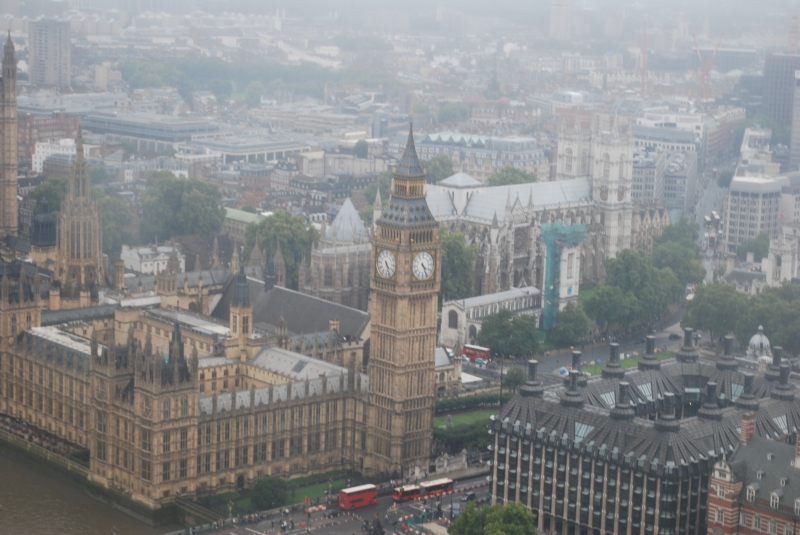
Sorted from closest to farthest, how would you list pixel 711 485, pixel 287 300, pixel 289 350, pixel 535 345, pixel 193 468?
1. pixel 711 485
2. pixel 193 468
3. pixel 289 350
4. pixel 287 300
5. pixel 535 345

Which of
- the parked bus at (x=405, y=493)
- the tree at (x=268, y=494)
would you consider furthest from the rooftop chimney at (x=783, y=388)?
the tree at (x=268, y=494)

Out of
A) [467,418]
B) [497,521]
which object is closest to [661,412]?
[497,521]

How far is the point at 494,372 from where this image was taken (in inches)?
6860

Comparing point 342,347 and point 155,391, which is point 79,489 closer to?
point 155,391

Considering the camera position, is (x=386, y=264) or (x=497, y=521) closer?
(x=497, y=521)

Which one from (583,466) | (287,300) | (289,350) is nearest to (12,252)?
(287,300)

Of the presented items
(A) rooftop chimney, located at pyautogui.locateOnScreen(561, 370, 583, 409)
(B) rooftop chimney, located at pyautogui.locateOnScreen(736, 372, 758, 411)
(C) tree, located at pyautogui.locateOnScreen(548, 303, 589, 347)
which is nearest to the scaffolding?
(C) tree, located at pyautogui.locateOnScreen(548, 303, 589, 347)

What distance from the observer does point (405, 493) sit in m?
130

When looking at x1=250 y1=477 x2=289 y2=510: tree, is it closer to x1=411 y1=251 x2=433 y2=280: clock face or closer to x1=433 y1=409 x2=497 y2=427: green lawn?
x1=411 y1=251 x2=433 y2=280: clock face

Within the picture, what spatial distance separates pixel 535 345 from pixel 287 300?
97.0 ft

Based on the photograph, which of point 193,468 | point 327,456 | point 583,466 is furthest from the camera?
point 327,456

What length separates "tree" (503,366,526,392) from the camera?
160875 millimetres

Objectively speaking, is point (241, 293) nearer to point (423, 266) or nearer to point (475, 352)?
point (423, 266)

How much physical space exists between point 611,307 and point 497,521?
81778 millimetres
